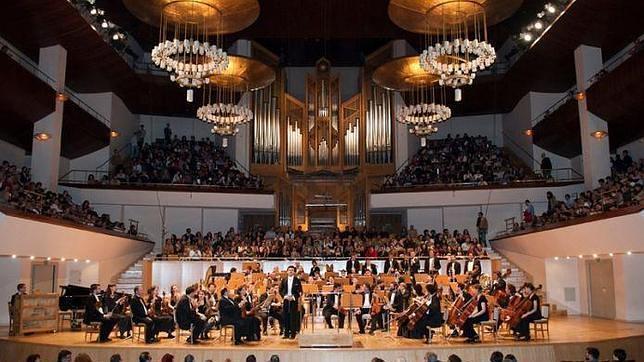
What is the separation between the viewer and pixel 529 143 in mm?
24016

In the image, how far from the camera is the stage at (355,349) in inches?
411

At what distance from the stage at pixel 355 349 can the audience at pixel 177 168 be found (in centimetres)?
1163

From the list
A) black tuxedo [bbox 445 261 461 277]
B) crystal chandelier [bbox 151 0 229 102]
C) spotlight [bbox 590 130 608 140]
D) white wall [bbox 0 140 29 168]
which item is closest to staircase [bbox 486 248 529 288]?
black tuxedo [bbox 445 261 461 277]

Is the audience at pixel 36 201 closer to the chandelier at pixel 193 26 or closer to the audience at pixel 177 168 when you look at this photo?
the audience at pixel 177 168

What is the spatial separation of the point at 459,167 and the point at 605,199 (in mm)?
9272

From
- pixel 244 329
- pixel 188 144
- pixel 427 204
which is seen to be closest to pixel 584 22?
pixel 427 204

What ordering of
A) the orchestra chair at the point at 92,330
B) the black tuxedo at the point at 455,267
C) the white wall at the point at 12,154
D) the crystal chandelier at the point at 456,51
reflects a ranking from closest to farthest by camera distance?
the orchestra chair at the point at 92,330 < the crystal chandelier at the point at 456,51 < the black tuxedo at the point at 455,267 < the white wall at the point at 12,154

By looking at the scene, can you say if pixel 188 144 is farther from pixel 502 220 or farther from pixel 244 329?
pixel 244 329

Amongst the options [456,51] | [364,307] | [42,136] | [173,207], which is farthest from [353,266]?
[42,136]

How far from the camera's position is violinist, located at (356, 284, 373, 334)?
12.7 m

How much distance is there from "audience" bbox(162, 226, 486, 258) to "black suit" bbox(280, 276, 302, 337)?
22.7ft

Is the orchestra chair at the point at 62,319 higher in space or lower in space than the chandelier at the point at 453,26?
lower

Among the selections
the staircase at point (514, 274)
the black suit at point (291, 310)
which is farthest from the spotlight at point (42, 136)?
the staircase at point (514, 274)

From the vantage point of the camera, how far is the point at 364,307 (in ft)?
42.1
